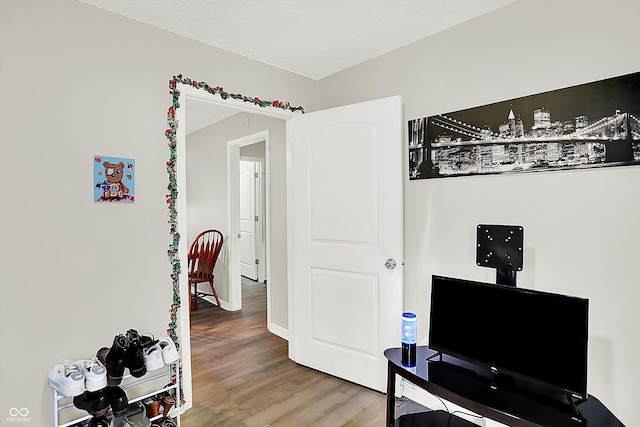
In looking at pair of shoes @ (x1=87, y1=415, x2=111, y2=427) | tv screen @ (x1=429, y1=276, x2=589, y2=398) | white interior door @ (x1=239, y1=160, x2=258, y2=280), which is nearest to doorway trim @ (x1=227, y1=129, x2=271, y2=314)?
white interior door @ (x1=239, y1=160, x2=258, y2=280)

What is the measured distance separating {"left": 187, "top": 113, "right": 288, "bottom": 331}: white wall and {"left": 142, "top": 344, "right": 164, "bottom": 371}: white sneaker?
1.67m

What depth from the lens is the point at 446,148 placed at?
7.34ft

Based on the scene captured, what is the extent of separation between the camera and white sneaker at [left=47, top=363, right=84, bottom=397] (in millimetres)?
1633

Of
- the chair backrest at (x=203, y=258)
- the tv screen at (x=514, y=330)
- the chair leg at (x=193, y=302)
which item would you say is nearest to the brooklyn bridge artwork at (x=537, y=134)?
the tv screen at (x=514, y=330)

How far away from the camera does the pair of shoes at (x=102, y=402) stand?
1673mm

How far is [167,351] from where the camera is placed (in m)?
1.97

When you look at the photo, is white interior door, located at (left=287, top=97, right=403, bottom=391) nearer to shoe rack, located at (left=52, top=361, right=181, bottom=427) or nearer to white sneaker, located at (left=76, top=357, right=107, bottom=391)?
shoe rack, located at (left=52, top=361, right=181, bottom=427)

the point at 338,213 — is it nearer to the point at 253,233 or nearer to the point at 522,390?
the point at 522,390

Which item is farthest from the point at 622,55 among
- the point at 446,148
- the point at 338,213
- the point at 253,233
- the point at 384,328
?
the point at 253,233

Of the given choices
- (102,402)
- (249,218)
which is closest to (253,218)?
(249,218)

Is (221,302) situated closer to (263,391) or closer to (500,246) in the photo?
(263,391)

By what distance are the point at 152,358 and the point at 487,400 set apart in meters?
1.67

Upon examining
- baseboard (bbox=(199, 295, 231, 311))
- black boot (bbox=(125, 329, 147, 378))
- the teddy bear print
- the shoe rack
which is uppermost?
the teddy bear print

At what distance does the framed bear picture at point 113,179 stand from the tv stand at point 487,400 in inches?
70.7
